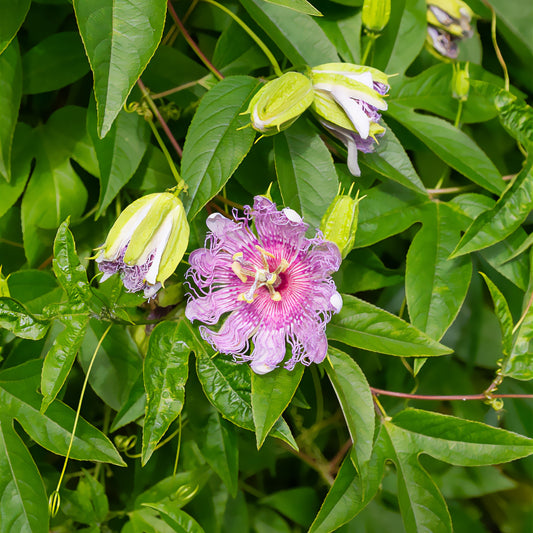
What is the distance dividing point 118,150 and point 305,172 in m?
0.28

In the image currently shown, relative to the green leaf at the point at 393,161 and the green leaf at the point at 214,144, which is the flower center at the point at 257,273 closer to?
the green leaf at the point at 214,144

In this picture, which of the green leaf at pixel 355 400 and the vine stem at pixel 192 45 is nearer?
the green leaf at pixel 355 400

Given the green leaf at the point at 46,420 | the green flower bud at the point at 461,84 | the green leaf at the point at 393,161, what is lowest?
the green leaf at the point at 46,420

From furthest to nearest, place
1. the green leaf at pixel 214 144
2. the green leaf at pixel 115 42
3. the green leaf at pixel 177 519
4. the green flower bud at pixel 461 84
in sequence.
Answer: the green flower bud at pixel 461 84 < the green leaf at pixel 177 519 < the green leaf at pixel 214 144 < the green leaf at pixel 115 42

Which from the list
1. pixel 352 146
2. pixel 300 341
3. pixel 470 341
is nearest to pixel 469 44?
pixel 352 146

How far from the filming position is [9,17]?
771 mm

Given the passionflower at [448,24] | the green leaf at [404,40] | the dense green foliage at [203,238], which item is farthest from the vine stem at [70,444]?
the passionflower at [448,24]

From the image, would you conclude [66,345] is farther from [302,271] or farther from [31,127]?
[31,127]

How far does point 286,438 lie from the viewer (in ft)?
2.38

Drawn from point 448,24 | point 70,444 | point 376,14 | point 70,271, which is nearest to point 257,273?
point 70,271

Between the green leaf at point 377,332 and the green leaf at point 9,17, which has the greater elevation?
the green leaf at point 9,17

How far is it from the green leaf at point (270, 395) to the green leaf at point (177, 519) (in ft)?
0.76

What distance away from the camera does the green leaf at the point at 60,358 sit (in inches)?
28.2

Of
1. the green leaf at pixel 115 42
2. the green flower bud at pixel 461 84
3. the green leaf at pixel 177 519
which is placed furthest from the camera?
the green flower bud at pixel 461 84
